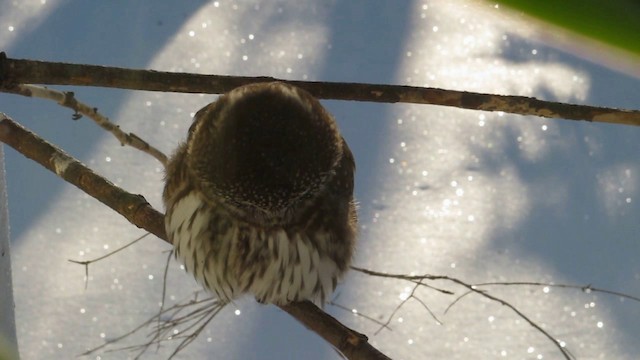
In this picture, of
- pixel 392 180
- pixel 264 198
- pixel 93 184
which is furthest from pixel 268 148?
pixel 392 180

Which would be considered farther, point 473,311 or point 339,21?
point 339,21

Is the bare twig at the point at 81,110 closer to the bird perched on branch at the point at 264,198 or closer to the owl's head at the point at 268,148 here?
the bird perched on branch at the point at 264,198

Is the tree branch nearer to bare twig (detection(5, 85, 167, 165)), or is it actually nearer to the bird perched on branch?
the bird perched on branch

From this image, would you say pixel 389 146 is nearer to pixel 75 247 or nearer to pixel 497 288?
pixel 497 288

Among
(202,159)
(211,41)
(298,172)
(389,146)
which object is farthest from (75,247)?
(298,172)

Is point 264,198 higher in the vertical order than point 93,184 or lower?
higher

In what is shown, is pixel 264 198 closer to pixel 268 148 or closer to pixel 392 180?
pixel 268 148
